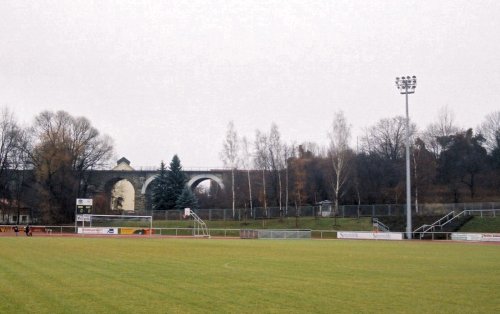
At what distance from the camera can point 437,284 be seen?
55.0ft

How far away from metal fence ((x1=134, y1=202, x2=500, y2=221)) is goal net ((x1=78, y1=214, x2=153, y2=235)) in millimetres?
5155

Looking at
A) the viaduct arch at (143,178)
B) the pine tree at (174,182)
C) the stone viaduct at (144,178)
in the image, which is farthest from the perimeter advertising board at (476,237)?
the viaduct arch at (143,178)

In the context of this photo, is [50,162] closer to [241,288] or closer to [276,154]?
[276,154]

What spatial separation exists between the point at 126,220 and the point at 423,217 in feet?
141

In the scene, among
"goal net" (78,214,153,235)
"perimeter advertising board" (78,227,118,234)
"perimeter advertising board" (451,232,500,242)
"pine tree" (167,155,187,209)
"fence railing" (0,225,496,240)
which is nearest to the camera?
"perimeter advertising board" (451,232,500,242)

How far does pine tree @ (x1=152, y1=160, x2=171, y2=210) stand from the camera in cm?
Answer: 9531

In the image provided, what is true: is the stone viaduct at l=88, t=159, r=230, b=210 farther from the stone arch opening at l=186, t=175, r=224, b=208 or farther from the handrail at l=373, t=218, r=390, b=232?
the handrail at l=373, t=218, r=390, b=232

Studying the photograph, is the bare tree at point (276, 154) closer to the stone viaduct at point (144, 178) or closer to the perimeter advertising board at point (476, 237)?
the stone viaduct at point (144, 178)

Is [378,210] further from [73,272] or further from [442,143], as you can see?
[73,272]

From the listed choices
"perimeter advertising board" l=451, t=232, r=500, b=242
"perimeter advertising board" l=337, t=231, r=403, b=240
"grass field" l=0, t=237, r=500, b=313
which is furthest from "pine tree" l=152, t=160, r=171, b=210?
"grass field" l=0, t=237, r=500, b=313

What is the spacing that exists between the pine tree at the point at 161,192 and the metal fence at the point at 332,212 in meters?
4.51

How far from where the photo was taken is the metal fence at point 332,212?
2813 inches

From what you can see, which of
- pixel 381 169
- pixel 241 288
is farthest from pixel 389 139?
pixel 241 288

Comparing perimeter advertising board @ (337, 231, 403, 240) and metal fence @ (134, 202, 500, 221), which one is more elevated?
metal fence @ (134, 202, 500, 221)
